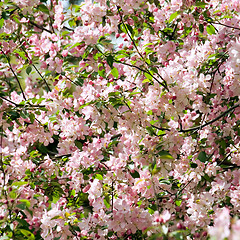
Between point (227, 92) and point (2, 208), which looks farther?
point (227, 92)

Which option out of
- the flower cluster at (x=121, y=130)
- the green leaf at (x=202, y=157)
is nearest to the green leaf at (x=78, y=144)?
the flower cluster at (x=121, y=130)

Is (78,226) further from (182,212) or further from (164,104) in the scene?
(164,104)

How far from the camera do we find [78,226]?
2.39m

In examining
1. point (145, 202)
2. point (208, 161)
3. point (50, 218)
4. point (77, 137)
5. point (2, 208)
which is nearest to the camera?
point (2, 208)

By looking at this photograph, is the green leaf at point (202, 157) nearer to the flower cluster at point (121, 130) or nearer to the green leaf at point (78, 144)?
the flower cluster at point (121, 130)

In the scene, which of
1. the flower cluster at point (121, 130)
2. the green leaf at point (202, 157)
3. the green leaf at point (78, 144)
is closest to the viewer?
the flower cluster at point (121, 130)

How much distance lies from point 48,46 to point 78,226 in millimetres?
1124

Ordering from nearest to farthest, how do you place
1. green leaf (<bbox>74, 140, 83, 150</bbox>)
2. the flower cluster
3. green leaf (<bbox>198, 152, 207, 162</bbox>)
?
the flower cluster → green leaf (<bbox>198, 152, 207, 162</bbox>) → green leaf (<bbox>74, 140, 83, 150</bbox>)

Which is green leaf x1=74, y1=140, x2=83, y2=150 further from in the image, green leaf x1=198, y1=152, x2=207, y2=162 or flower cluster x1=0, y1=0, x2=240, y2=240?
green leaf x1=198, y1=152, x2=207, y2=162

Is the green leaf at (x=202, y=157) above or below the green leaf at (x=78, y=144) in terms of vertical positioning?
below

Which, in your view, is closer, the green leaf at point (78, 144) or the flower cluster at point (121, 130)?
the flower cluster at point (121, 130)

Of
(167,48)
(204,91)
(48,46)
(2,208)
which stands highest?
(167,48)

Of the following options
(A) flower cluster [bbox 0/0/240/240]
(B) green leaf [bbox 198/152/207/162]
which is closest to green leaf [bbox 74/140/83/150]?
(A) flower cluster [bbox 0/0/240/240]

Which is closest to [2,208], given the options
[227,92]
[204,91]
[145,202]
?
[145,202]
